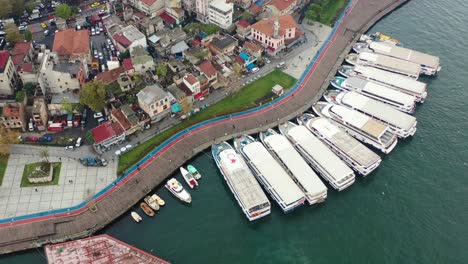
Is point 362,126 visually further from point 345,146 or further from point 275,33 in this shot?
point 275,33

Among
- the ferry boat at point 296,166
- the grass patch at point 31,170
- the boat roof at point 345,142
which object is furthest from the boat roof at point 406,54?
the grass patch at point 31,170

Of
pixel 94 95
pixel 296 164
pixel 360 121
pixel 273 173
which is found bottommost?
pixel 273 173

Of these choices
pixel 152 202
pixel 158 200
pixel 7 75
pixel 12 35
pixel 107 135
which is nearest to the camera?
pixel 152 202

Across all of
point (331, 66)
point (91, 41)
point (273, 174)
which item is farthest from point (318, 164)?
point (91, 41)

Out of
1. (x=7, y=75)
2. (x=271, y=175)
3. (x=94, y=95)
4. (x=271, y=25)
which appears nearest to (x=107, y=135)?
(x=94, y=95)

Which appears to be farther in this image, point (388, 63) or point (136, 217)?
point (388, 63)

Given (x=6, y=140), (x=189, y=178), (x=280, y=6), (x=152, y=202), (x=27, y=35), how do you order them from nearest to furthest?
1. (x=152, y=202)
2. (x=189, y=178)
3. (x=6, y=140)
4. (x=27, y=35)
5. (x=280, y=6)

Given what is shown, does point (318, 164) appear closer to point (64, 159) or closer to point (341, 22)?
point (64, 159)

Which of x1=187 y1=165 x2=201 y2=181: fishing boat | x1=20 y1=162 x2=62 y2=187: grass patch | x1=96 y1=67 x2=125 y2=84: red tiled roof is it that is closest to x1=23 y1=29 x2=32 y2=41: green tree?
x1=96 y1=67 x2=125 y2=84: red tiled roof
